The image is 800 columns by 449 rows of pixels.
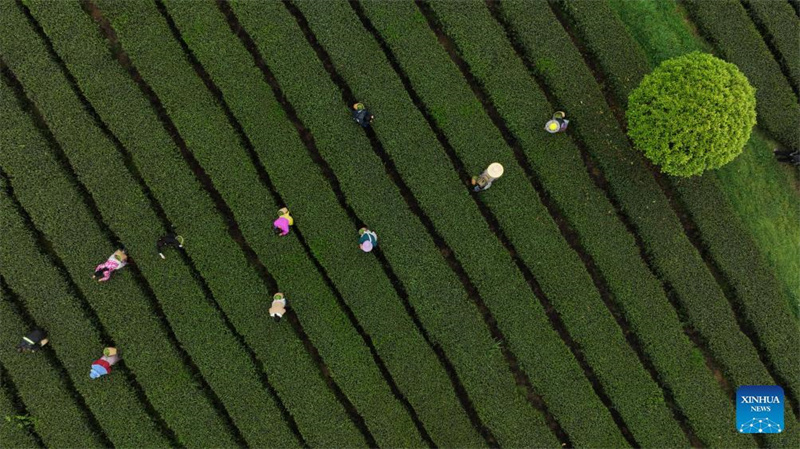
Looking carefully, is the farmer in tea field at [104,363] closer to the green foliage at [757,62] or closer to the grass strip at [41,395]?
the grass strip at [41,395]

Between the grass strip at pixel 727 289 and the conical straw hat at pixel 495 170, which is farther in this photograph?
the grass strip at pixel 727 289

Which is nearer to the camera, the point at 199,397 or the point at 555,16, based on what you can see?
the point at 199,397

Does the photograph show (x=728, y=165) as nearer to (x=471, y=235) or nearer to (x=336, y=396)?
(x=471, y=235)

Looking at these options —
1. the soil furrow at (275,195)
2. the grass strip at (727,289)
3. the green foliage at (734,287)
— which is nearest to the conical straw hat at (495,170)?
the grass strip at (727,289)

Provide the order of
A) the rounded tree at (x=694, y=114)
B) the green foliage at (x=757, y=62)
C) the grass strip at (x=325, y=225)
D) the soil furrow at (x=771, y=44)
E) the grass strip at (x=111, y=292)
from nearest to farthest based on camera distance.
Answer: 1. the rounded tree at (x=694, y=114)
2. the grass strip at (x=111, y=292)
3. the grass strip at (x=325, y=225)
4. the green foliage at (x=757, y=62)
5. the soil furrow at (x=771, y=44)

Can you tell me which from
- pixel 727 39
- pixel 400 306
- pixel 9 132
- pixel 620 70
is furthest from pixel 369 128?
pixel 727 39

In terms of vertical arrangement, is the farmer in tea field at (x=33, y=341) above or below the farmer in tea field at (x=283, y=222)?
below

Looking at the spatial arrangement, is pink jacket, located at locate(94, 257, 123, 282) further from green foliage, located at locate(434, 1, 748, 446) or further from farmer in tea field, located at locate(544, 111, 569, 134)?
farmer in tea field, located at locate(544, 111, 569, 134)

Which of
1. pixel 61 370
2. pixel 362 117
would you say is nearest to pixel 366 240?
pixel 362 117
